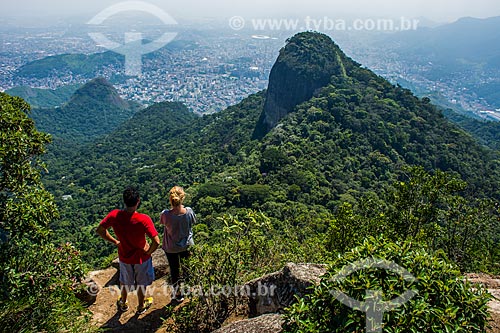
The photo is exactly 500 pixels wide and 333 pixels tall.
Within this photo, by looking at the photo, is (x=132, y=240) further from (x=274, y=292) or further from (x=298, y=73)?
(x=298, y=73)

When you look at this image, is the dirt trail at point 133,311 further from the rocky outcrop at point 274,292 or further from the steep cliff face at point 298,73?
the steep cliff face at point 298,73

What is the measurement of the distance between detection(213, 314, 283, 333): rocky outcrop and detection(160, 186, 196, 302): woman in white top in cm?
118

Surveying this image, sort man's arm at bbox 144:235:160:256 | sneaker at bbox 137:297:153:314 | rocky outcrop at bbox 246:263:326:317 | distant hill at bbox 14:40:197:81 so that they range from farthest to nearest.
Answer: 1. distant hill at bbox 14:40:197:81
2. sneaker at bbox 137:297:153:314
3. man's arm at bbox 144:235:160:256
4. rocky outcrop at bbox 246:263:326:317

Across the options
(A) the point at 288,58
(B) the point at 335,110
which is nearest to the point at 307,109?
(B) the point at 335,110

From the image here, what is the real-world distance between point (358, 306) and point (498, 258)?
8.35 m

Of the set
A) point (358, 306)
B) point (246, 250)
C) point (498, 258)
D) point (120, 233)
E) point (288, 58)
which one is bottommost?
point (498, 258)

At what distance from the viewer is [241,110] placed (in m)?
61.7

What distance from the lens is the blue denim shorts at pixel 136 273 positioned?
4.27 metres

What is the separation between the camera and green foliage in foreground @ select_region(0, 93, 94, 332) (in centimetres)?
338

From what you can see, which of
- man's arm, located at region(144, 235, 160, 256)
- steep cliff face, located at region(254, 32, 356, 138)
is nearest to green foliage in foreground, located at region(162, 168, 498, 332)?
man's arm, located at region(144, 235, 160, 256)

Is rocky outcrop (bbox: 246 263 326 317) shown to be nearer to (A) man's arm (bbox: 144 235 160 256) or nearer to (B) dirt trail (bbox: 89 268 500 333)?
(B) dirt trail (bbox: 89 268 500 333)

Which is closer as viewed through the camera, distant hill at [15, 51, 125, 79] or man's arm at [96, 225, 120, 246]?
man's arm at [96, 225, 120, 246]

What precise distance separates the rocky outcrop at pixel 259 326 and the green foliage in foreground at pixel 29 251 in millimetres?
1564

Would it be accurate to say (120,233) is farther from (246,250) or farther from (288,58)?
(288,58)
